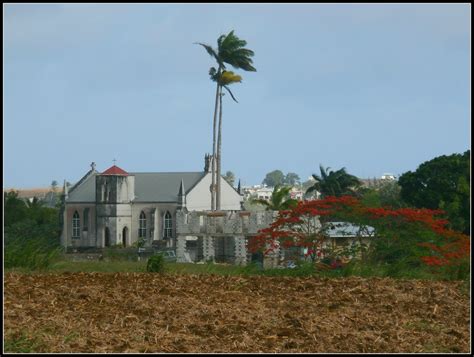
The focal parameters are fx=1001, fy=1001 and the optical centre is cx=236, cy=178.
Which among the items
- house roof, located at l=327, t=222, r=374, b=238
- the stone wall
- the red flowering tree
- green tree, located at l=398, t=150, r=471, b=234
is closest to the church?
green tree, located at l=398, t=150, r=471, b=234

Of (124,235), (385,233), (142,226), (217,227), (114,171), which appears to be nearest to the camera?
(385,233)

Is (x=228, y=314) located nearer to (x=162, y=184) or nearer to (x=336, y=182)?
(x=336, y=182)

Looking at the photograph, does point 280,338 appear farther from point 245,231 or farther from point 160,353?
point 245,231

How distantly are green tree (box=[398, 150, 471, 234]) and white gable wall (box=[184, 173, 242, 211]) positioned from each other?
22104 millimetres

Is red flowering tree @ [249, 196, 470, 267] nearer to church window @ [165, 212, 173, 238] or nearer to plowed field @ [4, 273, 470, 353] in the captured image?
plowed field @ [4, 273, 470, 353]

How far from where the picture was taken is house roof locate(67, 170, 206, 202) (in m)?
84.7

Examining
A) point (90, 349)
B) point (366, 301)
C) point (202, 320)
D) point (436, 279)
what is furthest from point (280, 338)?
point (436, 279)

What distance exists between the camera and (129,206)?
3314 inches

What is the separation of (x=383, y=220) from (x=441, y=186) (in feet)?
130

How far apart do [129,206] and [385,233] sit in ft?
208

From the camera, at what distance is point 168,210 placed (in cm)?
8356

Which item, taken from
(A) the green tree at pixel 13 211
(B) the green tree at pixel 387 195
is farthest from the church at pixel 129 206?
(B) the green tree at pixel 387 195

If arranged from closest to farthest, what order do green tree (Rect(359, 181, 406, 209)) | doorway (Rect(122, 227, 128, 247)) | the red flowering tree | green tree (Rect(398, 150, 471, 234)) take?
the red flowering tree → green tree (Rect(398, 150, 471, 234)) → green tree (Rect(359, 181, 406, 209)) → doorway (Rect(122, 227, 128, 247))

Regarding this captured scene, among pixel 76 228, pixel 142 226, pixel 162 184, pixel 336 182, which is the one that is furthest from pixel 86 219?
pixel 336 182
